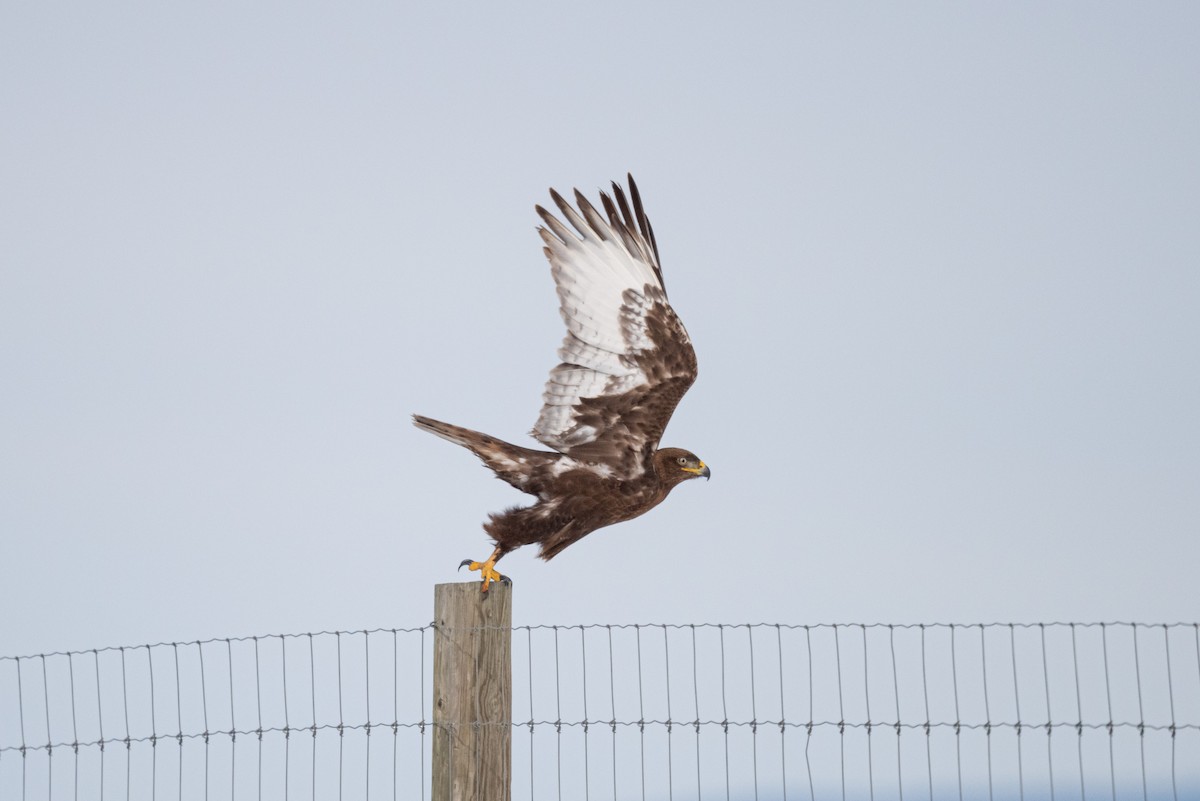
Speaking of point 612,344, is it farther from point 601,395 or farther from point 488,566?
point 488,566

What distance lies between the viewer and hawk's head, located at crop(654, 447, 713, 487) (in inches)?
357

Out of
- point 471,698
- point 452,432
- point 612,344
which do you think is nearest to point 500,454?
point 452,432

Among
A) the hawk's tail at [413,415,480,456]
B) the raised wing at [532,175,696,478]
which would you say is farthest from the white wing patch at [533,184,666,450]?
the hawk's tail at [413,415,480,456]

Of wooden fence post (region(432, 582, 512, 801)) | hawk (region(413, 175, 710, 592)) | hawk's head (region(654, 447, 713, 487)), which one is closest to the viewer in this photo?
wooden fence post (region(432, 582, 512, 801))

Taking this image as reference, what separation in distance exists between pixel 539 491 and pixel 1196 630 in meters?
3.94

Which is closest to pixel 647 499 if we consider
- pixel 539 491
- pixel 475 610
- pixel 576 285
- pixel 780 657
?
pixel 539 491

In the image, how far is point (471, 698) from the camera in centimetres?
A: 649

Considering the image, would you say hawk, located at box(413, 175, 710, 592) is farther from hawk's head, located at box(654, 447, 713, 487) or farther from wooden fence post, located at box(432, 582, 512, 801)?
wooden fence post, located at box(432, 582, 512, 801)

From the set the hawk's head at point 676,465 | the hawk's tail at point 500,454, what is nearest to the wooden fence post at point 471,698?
the hawk's tail at point 500,454

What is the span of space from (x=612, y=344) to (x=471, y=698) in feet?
10.2

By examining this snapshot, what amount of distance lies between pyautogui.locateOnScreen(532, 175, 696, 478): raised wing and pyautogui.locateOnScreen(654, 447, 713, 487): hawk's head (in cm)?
23

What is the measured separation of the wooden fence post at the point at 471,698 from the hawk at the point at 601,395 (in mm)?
1615

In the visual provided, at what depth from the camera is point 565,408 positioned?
28.8ft

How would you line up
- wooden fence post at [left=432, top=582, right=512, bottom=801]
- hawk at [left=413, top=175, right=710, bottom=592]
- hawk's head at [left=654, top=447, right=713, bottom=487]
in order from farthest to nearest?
hawk's head at [left=654, top=447, right=713, bottom=487] → hawk at [left=413, top=175, right=710, bottom=592] → wooden fence post at [left=432, top=582, right=512, bottom=801]
